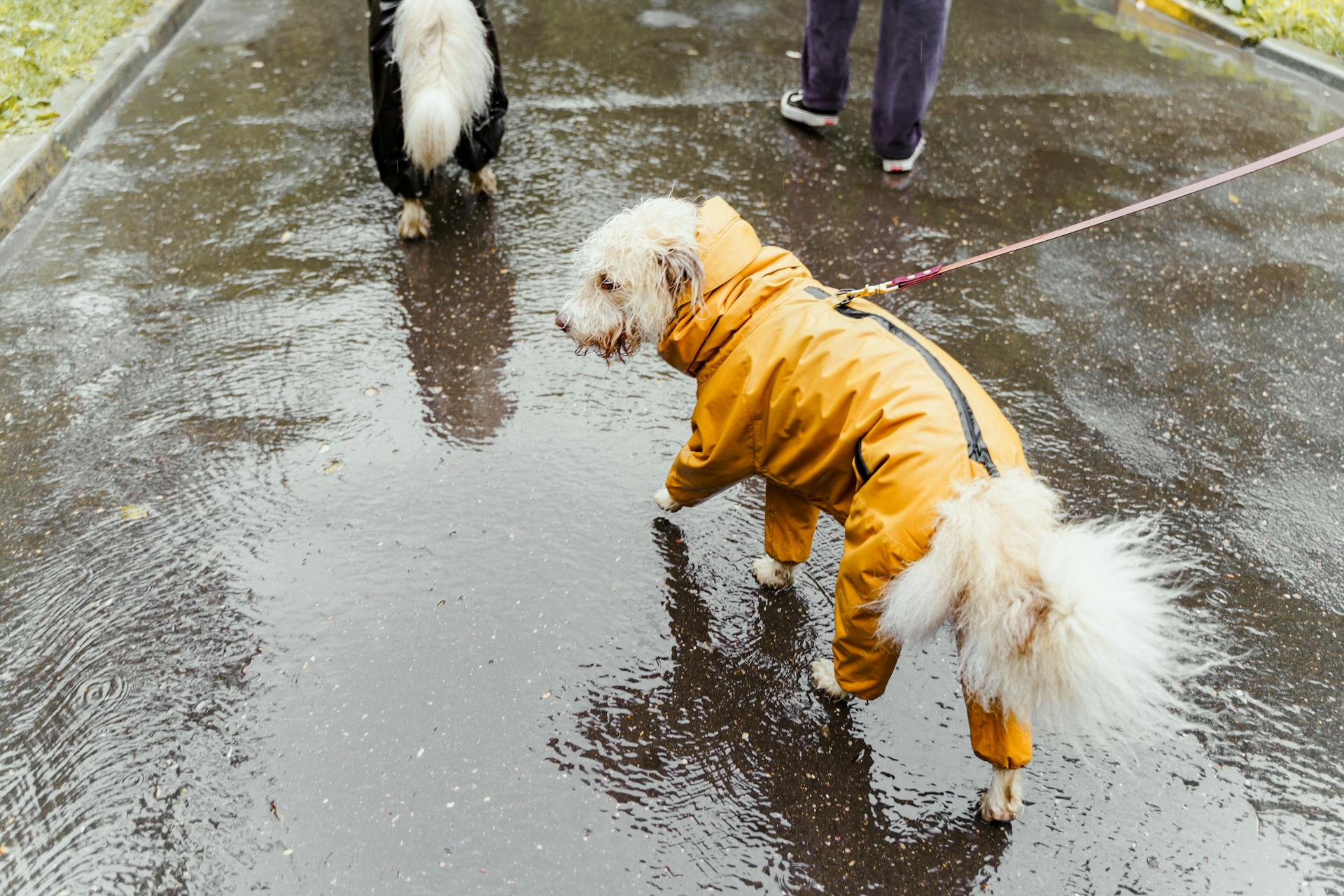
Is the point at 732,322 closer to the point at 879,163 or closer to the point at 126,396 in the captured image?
the point at 126,396

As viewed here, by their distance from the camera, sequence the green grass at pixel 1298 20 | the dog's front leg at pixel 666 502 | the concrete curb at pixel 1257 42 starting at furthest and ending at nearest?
the green grass at pixel 1298 20 < the concrete curb at pixel 1257 42 < the dog's front leg at pixel 666 502

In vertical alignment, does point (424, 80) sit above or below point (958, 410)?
above

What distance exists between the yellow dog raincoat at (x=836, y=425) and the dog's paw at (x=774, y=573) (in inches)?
4.2

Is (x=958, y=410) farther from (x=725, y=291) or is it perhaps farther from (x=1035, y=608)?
(x=725, y=291)

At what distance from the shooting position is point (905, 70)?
15.5 feet

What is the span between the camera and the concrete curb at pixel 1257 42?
6277 millimetres

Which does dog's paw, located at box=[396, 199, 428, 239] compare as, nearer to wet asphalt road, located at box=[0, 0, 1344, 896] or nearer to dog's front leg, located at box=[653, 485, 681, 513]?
wet asphalt road, located at box=[0, 0, 1344, 896]

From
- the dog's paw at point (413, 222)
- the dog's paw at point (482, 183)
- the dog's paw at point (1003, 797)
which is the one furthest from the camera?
the dog's paw at point (482, 183)

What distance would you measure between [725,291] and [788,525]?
0.74m

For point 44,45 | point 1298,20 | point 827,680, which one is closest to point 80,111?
point 44,45

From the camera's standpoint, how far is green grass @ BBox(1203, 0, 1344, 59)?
6488mm

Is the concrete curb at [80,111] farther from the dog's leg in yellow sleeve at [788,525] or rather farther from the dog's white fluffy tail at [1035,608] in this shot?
the dog's white fluffy tail at [1035,608]

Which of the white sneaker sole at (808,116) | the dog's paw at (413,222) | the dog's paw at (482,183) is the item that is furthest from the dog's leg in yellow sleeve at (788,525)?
the white sneaker sole at (808,116)

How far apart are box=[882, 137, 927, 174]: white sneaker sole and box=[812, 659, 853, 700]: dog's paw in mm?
3412
